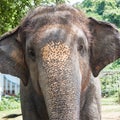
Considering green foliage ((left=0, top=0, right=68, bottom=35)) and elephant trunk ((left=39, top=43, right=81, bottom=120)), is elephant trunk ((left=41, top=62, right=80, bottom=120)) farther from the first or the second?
green foliage ((left=0, top=0, right=68, bottom=35))

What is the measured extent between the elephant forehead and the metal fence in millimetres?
15311

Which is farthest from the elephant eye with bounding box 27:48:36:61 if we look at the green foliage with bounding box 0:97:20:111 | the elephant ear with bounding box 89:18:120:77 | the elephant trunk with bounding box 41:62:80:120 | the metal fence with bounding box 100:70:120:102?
the metal fence with bounding box 100:70:120:102

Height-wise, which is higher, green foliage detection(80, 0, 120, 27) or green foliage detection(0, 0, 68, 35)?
green foliage detection(80, 0, 120, 27)

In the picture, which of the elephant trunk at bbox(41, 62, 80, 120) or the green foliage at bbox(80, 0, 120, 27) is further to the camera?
the green foliage at bbox(80, 0, 120, 27)

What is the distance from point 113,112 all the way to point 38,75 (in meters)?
7.63

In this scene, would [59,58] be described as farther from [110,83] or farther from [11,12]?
[110,83]

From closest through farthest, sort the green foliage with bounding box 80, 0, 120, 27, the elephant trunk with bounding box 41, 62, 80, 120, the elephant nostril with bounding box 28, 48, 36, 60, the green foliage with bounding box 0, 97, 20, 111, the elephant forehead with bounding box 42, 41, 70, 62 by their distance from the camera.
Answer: the elephant trunk with bounding box 41, 62, 80, 120
the elephant forehead with bounding box 42, 41, 70, 62
the elephant nostril with bounding box 28, 48, 36, 60
the green foliage with bounding box 0, 97, 20, 111
the green foliage with bounding box 80, 0, 120, 27

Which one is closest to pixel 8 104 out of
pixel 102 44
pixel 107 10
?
pixel 102 44

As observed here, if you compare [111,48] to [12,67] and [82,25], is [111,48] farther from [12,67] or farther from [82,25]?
[12,67]

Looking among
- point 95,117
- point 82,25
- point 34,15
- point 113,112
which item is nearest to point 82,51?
point 82,25

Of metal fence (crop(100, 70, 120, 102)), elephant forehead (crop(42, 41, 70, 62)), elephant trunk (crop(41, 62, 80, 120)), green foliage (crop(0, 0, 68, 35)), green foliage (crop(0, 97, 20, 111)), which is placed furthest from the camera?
metal fence (crop(100, 70, 120, 102))

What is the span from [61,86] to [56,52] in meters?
0.26

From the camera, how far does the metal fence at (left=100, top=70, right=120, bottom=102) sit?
18766 millimetres

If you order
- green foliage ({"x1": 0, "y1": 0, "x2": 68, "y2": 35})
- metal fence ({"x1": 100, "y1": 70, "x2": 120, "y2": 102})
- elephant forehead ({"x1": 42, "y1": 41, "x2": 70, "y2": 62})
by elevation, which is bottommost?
metal fence ({"x1": 100, "y1": 70, "x2": 120, "y2": 102})
